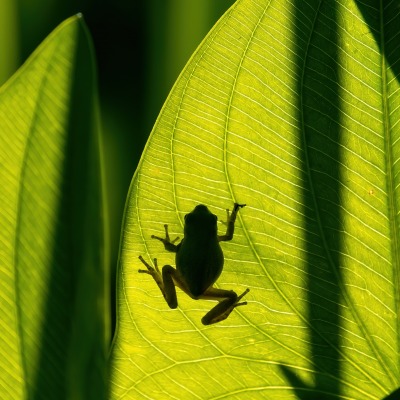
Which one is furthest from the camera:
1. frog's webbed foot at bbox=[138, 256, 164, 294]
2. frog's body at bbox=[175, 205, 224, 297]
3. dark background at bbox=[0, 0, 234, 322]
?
dark background at bbox=[0, 0, 234, 322]

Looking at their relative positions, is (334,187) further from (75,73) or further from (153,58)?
(153,58)

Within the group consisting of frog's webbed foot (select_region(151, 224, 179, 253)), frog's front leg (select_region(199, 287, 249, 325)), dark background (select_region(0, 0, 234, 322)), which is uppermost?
Answer: dark background (select_region(0, 0, 234, 322))

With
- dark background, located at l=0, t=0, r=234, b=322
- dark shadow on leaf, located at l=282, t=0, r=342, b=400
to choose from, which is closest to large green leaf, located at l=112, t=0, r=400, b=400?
dark shadow on leaf, located at l=282, t=0, r=342, b=400

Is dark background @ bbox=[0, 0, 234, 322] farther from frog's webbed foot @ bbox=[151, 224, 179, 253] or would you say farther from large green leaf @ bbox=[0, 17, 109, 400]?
large green leaf @ bbox=[0, 17, 109, 400]

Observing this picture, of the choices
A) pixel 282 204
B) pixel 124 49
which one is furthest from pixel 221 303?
pixel 124 49

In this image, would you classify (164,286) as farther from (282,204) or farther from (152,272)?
(282,204)

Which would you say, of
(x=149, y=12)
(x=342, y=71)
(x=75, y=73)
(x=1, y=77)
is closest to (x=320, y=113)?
(x=342, y=71)

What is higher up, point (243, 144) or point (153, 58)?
point (153, 58)

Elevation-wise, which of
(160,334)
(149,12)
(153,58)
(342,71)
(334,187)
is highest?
(149,12)
